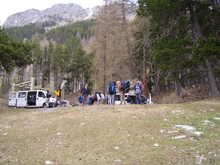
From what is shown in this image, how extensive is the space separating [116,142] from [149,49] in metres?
18.7

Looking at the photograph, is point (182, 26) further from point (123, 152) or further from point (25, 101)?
point (25, 101)

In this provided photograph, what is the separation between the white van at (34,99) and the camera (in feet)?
70.2

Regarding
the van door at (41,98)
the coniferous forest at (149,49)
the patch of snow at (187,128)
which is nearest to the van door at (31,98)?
the van door at (41,98)

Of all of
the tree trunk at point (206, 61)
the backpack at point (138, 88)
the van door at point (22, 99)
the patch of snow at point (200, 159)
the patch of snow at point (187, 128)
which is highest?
the tree trunk at point (206, 61)

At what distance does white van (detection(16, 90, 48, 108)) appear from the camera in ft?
70.2

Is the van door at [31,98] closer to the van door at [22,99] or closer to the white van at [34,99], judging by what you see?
the white van at [34,99]

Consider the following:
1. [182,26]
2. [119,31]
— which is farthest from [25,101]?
[182,26]

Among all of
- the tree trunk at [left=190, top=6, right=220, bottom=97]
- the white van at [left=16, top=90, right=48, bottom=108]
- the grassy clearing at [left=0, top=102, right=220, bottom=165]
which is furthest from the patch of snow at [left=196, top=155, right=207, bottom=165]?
the white van at [left=16, top=90, right=48, bottom=108]

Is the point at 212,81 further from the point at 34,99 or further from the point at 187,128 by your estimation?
the point at 34,99

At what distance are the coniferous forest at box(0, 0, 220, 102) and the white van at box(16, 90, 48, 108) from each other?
2863 mm

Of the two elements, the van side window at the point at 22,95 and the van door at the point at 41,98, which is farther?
the van side window at the point at 22,95

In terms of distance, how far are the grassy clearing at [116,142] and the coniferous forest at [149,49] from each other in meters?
5.47

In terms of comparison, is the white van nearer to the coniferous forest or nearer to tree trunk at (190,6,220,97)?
the coniferous forest

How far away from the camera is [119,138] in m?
6.55
